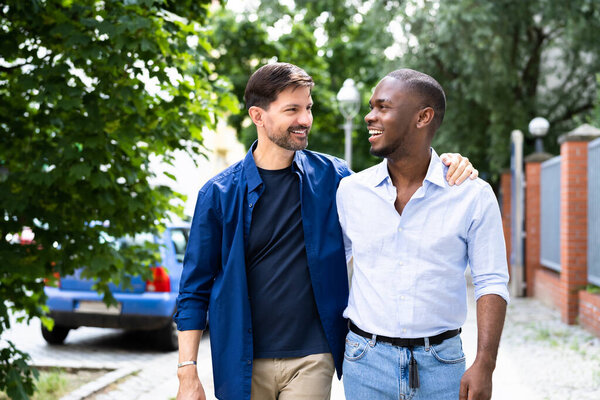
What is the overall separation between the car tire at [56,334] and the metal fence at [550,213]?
7526mm

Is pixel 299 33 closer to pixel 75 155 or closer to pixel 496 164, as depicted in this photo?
pixel 496 164

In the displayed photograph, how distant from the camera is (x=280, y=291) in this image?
2850 millimetres

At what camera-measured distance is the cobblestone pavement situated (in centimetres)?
642

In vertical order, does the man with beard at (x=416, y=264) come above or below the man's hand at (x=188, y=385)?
above

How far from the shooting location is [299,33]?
2450cm

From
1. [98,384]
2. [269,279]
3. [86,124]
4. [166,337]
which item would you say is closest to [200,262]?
[269,279]

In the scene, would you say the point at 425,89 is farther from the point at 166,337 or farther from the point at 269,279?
the point at 166,337

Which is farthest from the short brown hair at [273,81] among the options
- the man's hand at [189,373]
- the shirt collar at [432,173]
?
the man's hand at [189,373]

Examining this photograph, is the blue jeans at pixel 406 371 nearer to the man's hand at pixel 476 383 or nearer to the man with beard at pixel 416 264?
the man with beard at pixel 416 264

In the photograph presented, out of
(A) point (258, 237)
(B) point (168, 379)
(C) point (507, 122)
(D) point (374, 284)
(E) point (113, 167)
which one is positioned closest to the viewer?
(D) point (374, 284)

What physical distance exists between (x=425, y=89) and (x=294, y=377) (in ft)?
3.98

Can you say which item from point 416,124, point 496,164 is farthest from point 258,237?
point 496,164

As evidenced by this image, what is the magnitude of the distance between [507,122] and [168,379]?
1190 cm

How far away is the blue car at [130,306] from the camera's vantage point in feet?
27.8
